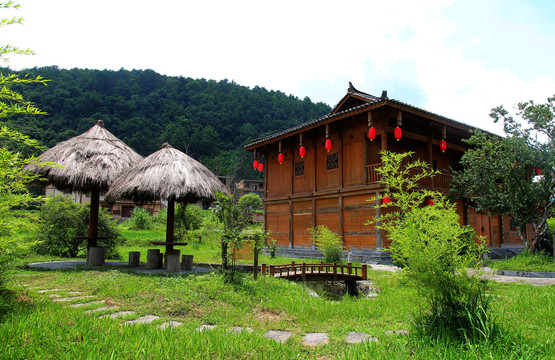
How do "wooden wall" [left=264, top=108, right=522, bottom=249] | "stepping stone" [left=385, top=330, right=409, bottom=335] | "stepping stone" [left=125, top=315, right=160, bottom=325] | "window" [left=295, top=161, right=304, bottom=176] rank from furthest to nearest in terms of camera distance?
1. "window" [left=295, top=161, right=304, bottom=176]
2. "wooden wall" [left=264, top=108, right=522, bottom=249]
3. "stepping stone" [left=125, top=315, right=160, bottom=325]
4. "stepping stone" [left=385, top=330, right=409, bottom=335]

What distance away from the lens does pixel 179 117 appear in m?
51.9

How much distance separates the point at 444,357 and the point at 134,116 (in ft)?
168

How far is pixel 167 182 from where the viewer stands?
788 cm

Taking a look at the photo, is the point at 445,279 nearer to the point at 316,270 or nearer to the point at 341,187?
the point at 316,270

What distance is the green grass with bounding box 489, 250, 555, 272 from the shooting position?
8416mm

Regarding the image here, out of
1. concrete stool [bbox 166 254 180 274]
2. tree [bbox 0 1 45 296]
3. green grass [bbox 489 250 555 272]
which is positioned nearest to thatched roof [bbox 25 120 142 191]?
concrete stool [bbox 166 254 180 274]

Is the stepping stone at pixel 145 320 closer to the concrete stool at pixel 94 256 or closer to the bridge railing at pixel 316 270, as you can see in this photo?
the bridge railing at pixel 316 270

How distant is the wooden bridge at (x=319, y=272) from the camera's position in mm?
8125

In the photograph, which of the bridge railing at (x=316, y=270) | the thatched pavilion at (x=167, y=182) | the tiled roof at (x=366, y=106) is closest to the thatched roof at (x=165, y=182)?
the thatched pavilion at (x=167, y=182)

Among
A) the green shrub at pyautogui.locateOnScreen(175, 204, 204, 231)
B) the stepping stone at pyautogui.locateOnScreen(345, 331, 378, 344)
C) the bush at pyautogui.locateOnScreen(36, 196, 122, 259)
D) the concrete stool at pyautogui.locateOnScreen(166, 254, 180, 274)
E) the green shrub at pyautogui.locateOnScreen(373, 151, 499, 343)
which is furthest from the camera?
the green shrub at pyautogui.locateOnScreen(175, 204, 204, 231)

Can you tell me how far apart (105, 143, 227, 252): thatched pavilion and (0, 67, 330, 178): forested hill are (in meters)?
38.6

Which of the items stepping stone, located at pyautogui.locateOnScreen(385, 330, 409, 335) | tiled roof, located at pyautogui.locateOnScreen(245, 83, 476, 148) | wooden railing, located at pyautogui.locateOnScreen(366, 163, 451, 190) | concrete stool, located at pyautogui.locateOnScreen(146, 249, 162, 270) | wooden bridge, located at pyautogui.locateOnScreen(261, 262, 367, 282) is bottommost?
wooden bridge, located at pyautogui.locateOnScreen(261, 262, 367, 282)

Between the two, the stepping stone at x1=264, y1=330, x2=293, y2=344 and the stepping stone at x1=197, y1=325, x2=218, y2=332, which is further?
the stepping stone at x1=197, y1=325, x2=218, y2=332

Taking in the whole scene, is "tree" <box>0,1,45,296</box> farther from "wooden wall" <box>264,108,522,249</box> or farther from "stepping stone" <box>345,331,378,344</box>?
"wooden wall" <box>264,108,522,249</box>
